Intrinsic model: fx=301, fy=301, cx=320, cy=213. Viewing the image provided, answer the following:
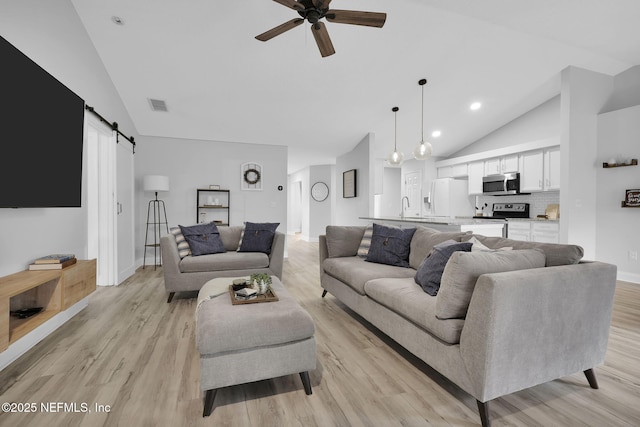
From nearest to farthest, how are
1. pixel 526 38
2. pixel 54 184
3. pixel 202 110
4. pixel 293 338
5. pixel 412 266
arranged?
pixel 293 338 < pixel 54 184 < pixel 412 266 < pixel 526 38 < pixel 202 110

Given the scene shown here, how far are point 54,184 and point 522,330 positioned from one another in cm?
324

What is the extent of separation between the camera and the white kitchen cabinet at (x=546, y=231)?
15.4 feet

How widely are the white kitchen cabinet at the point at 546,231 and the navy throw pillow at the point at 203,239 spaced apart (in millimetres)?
4926

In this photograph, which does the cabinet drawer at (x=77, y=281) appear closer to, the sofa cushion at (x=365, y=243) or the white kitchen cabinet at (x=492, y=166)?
the sofa cushion at (x=365, y=243)

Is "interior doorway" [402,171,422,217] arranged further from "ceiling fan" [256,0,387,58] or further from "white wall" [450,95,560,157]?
"ceiling fan" [256,0,387,58]

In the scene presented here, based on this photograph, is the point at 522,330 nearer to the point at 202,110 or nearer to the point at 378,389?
the point at 378,389

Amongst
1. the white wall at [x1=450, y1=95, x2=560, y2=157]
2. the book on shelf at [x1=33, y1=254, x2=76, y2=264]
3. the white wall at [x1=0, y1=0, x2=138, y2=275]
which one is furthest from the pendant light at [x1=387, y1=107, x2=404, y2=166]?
the book on shelf at [x1=33, y1=254, x2=76, y2=264]

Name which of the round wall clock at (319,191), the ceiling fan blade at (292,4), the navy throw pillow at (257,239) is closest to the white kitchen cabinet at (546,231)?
the navy throw pillow at (257,239)

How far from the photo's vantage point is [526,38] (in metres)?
3.75

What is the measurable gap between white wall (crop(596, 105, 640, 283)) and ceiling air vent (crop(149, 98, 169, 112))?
6.42 metres

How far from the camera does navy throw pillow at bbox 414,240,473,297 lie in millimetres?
1977

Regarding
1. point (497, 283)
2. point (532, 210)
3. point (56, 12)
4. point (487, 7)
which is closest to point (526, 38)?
point (487, 7)

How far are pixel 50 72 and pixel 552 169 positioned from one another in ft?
21.6

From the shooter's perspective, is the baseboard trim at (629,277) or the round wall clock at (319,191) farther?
the round wall clock at (319,191)
